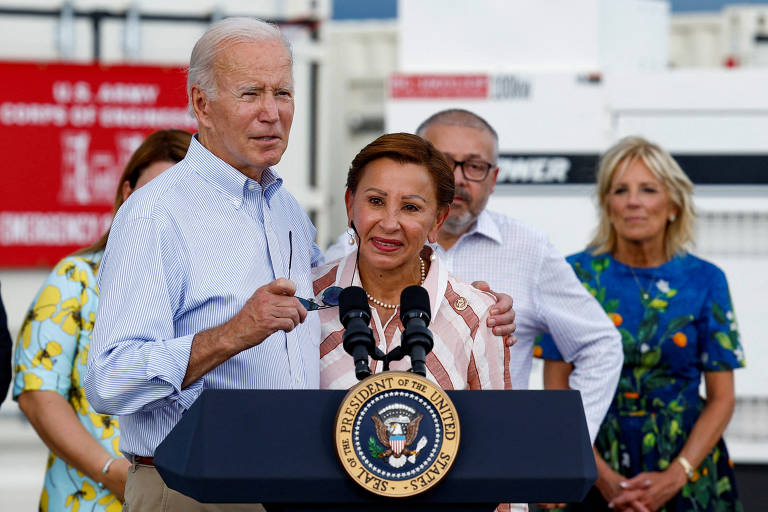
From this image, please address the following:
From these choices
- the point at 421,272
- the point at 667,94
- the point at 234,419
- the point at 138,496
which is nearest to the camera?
the point at 234,419

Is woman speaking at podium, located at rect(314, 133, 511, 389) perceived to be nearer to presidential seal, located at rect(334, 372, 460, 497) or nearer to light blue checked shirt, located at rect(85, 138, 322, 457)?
light blue checked shirt, located at rect(85, 138, 322, 457)

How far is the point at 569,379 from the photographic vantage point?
132 inches

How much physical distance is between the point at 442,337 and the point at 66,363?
1.21 metres

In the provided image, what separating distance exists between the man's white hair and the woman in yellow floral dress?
1.07 meters

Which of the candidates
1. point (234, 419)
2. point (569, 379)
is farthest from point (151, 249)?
point (569, 379)

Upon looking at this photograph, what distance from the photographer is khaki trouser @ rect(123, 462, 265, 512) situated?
192 cm

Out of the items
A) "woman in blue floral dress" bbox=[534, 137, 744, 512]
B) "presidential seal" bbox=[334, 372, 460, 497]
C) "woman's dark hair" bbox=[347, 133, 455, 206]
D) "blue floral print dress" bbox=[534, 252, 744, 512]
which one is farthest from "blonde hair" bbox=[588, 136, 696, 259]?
"presidential seal" bbox=[334, 372, 460, 497]

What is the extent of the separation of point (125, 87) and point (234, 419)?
13.7 feet

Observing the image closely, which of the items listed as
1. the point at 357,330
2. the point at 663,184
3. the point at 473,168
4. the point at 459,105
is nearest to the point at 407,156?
the point at 357,330

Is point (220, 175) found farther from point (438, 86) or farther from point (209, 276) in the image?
point (438, 86)

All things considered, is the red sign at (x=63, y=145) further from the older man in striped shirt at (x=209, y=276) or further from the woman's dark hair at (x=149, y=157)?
the older man in striped shirt at (x=209, y=276)

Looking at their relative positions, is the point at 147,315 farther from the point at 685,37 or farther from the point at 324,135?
the point at 685,37

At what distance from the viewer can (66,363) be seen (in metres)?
2.93

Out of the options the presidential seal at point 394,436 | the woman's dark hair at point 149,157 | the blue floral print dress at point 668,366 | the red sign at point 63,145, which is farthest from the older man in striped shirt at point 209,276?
the red sign at point 63,145
